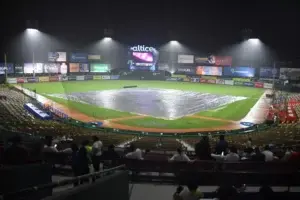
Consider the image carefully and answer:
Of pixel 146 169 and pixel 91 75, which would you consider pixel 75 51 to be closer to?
pixel 91 75

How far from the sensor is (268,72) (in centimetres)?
6400

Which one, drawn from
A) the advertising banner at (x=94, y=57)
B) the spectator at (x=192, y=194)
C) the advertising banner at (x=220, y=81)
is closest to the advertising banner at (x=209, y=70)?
the advertising banner at (x=220, y=81)

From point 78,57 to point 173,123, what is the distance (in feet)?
152

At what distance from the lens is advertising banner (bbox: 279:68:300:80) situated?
59.0 metres

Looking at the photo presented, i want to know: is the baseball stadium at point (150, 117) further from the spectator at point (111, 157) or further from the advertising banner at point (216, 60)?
the advertising banner at point (216, 60)

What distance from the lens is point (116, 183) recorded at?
5.83 meters

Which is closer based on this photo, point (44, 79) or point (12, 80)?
point (12, 80)

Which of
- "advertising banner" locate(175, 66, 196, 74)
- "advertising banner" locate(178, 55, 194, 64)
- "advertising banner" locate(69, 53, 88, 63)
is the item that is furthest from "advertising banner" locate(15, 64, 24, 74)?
"advertising banner" locate(178, 55, 194, 64)

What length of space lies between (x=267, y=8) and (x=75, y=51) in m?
38.6

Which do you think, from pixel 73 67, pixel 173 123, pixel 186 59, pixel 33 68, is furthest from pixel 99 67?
pixel 173 123

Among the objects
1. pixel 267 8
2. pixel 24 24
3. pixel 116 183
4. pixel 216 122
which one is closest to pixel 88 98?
pixel 216 122

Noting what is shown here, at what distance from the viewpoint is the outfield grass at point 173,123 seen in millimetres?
28344

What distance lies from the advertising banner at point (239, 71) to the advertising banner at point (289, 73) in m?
→ 6.50

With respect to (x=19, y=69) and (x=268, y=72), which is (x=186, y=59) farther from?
(x=19, y=69)
